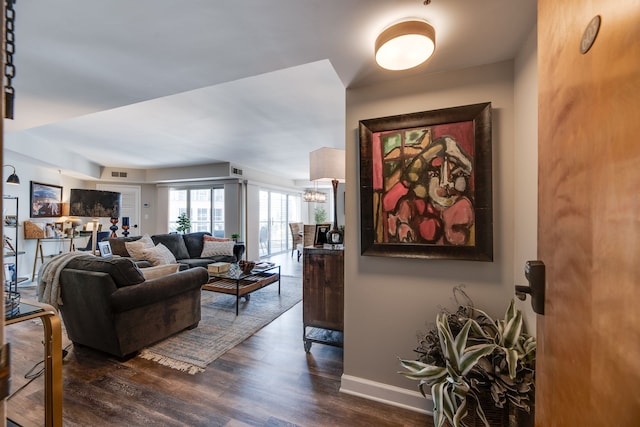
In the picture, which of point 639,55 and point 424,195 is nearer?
point 639,55

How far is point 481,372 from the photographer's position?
1194 millimetres

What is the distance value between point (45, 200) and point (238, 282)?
5097mm

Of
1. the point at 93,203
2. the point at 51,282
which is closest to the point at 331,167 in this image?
the point at 51,282

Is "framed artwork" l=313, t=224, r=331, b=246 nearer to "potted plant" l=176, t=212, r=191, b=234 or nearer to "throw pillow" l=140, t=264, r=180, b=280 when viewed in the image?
"throw pillow" l=140, t=264, r=180, b=280

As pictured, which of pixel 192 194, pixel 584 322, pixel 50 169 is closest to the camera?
pixel 584 322

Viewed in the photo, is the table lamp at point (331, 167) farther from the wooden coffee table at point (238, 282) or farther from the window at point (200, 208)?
the window at point (200, 208)

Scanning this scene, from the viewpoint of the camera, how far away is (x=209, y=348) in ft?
7.78

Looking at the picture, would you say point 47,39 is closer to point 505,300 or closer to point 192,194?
point 505,300

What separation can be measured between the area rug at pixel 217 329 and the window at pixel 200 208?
3303mm

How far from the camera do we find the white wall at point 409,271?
1.51 meters

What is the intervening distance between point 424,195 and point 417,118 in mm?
496

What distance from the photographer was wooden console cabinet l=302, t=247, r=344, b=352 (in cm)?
218

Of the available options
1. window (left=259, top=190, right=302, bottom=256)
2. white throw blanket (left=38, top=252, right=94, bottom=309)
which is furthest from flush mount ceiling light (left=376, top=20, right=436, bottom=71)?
window (left=259, top=190, right=302, bottom=256)

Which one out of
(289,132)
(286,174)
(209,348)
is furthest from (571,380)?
(286,174)
